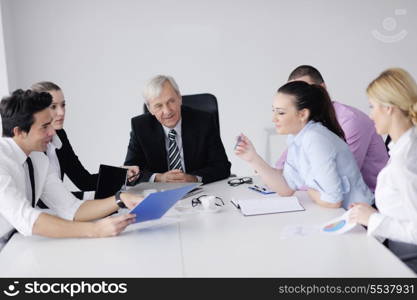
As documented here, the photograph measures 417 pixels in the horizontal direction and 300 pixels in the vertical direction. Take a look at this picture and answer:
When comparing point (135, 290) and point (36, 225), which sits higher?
point (36, 225)

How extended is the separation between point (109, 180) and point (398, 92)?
1.40m

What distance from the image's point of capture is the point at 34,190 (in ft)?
6.52

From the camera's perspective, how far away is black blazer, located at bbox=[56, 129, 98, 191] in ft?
9.09

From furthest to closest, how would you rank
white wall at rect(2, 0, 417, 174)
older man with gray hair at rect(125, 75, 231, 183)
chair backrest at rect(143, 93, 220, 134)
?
1. white wall at rect(2, 0, 417, 174)
2. chair backrest at rect(143, 93, 220, 134)
3. older man with gray hair at rect(125, 75, 231, 183)

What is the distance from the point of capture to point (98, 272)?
4.89ft

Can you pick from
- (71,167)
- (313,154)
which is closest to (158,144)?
(71,167)

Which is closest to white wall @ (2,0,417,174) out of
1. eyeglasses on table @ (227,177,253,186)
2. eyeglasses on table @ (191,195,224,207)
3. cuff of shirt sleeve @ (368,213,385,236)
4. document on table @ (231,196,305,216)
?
eyeglasses on table @ (227,177,253,186)

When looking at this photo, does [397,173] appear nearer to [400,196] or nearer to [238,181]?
[400,196]

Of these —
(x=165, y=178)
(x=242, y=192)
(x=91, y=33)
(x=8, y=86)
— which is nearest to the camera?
(x=242, y=192)

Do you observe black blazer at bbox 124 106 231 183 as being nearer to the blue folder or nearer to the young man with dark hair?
the young man with dark hair

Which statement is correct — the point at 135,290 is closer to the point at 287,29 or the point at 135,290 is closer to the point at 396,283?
the point at 396,283

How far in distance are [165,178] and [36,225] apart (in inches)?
39.4

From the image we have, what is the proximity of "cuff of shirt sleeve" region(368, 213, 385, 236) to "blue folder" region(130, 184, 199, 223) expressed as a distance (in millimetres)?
717

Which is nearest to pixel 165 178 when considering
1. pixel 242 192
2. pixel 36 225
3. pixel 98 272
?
pixel 242 192
